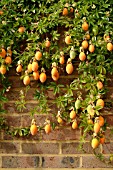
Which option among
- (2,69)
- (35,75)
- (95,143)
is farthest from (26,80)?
(95,143)

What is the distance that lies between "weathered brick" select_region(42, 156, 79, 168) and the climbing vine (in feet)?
0.70

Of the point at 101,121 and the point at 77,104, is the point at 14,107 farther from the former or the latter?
the point at 101,121

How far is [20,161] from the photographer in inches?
104

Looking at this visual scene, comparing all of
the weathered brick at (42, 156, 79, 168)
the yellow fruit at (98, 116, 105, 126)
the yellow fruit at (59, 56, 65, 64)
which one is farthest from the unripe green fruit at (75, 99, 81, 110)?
the weathered brick at (42, 156, 79, 168)

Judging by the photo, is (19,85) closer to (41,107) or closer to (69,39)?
(41,107)

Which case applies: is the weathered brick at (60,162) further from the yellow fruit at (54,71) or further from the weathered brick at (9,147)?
the yellow fruit at (54,71)

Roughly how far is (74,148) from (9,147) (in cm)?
44

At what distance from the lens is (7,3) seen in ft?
8.18

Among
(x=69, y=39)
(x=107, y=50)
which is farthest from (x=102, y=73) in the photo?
(x=69, y=39)

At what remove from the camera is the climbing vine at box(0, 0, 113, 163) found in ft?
8.00

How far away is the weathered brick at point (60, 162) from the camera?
261cm

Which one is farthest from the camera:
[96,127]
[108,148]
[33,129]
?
[108,148]

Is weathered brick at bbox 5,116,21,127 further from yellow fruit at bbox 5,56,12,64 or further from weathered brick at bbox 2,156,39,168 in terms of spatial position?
yellow fruit at bbox 5,56,12,64

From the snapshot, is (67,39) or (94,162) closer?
(67,39)
